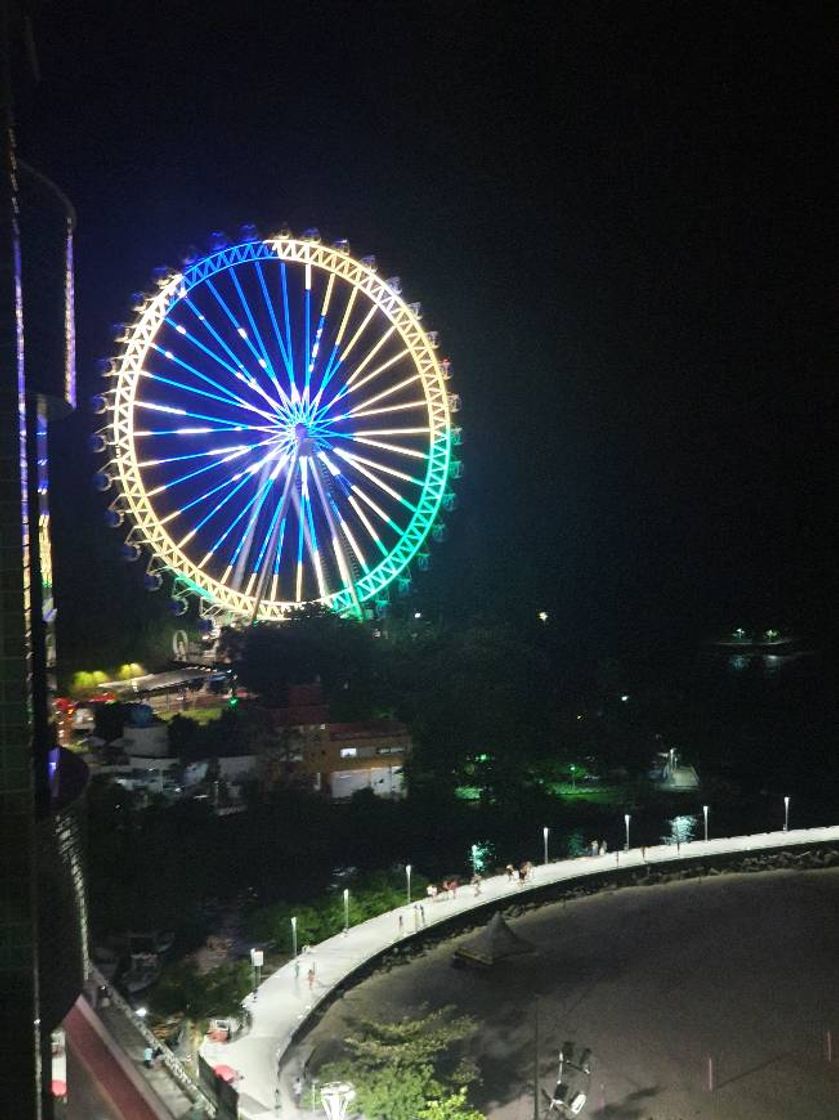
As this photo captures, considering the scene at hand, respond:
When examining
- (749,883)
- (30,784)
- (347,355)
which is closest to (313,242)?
(347,355)

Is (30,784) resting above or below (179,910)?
above

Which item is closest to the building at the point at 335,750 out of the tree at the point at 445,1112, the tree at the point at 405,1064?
the tree at the point at 405,1064

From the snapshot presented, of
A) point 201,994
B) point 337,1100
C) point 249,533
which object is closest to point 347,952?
point 201,994

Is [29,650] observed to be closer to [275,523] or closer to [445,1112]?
[445,1112]

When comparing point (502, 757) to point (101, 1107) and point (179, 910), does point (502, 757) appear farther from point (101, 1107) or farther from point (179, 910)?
point (101, 1107)

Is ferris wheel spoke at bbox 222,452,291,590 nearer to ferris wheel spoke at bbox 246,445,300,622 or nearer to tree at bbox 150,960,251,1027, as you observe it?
ferris wheel spoke at bbox 246,445,300,622

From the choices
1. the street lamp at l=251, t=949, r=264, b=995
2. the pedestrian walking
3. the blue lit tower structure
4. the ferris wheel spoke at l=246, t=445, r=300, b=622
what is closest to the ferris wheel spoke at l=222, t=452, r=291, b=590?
the ferris wheel spoke at l=246, t=445, r=300, b=622
